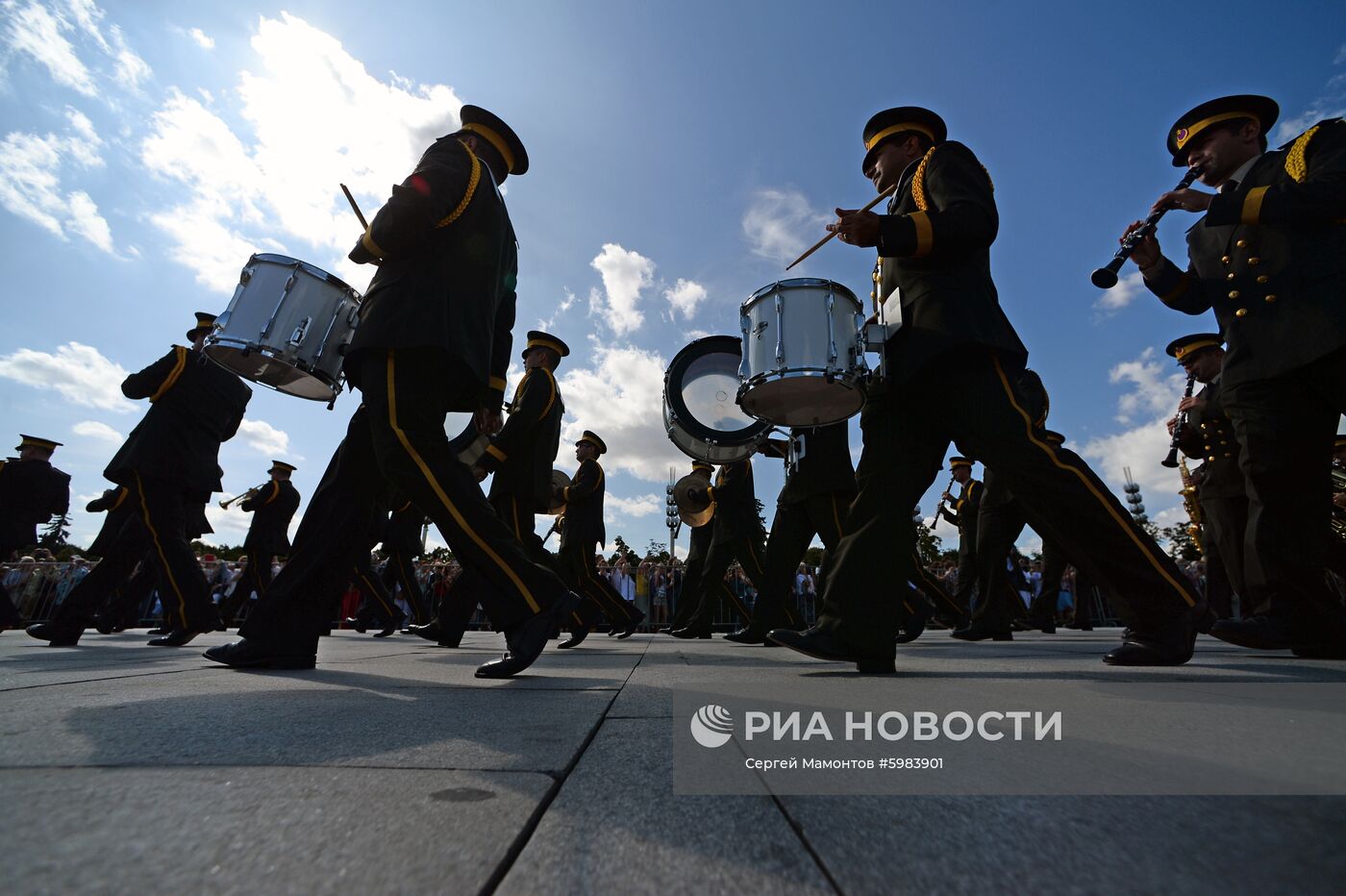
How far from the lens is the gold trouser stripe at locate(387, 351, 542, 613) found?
8.02ft

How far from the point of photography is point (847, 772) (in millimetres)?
934

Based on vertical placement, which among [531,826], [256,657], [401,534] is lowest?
[531,826]

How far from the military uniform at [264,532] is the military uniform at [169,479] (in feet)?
11.5

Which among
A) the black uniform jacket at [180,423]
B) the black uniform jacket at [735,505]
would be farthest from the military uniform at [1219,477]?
the black uniform jacket at [180,423]

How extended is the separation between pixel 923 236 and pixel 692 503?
6.57 m

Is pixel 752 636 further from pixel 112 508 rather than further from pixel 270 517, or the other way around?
pixel 270 517

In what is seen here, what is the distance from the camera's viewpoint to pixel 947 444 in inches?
116

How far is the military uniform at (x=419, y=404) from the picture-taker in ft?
8.26

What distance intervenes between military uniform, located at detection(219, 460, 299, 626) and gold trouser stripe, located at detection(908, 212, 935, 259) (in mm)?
8659

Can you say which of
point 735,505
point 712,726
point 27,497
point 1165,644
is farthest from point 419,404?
point 27,497

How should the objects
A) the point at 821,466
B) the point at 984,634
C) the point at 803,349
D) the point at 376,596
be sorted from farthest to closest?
the point at 376,596, the point at 984,634, the point at 821,466, the point at 803,349

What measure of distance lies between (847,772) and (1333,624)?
3.41 m

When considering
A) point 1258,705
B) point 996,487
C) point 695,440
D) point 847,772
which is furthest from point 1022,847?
point 996,487

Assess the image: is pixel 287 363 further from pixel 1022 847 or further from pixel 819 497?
pixel 819 497
